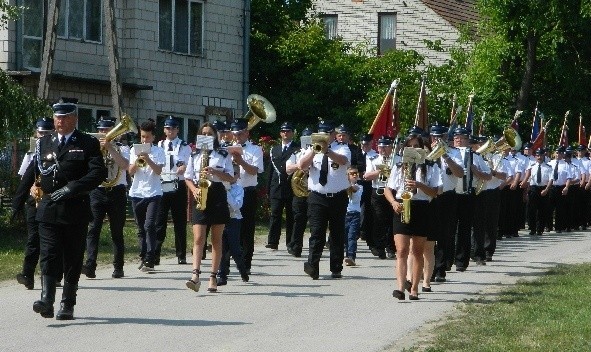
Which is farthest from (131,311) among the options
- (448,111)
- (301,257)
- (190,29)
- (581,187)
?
(448,111)

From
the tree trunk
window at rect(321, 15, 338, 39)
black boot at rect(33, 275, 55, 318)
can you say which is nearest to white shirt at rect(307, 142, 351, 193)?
black boot at rect(33, 275, 55, 318)

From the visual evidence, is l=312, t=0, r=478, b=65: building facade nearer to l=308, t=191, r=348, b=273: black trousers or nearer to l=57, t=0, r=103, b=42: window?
l=57, t=0, r=103, b=42: window

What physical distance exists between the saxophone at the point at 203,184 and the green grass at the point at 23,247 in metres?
2.98

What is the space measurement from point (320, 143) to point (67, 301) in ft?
14.5

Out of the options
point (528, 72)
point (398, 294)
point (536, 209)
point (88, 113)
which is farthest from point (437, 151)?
point (528, 72)

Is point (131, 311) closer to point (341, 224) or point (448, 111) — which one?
point (341, 224)

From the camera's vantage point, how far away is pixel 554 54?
123ft

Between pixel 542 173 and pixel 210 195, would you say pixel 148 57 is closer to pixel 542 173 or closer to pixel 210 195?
pixel 542 173

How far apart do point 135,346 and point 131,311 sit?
7.32 feet

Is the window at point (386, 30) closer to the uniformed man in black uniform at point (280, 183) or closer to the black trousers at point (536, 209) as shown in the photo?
the black trousers at point (536, 209)

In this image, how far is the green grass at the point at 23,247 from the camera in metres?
17.3

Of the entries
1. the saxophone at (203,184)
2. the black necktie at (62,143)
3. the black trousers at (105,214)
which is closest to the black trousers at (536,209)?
the black trousers at (105,214)

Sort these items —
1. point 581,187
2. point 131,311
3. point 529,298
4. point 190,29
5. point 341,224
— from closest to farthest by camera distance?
1. point 131,311
2. point 529,298
3. point 341,224
4. point 581,187
5. point 190,29

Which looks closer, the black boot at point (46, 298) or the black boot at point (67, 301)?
the black boot at point (46, 298)
